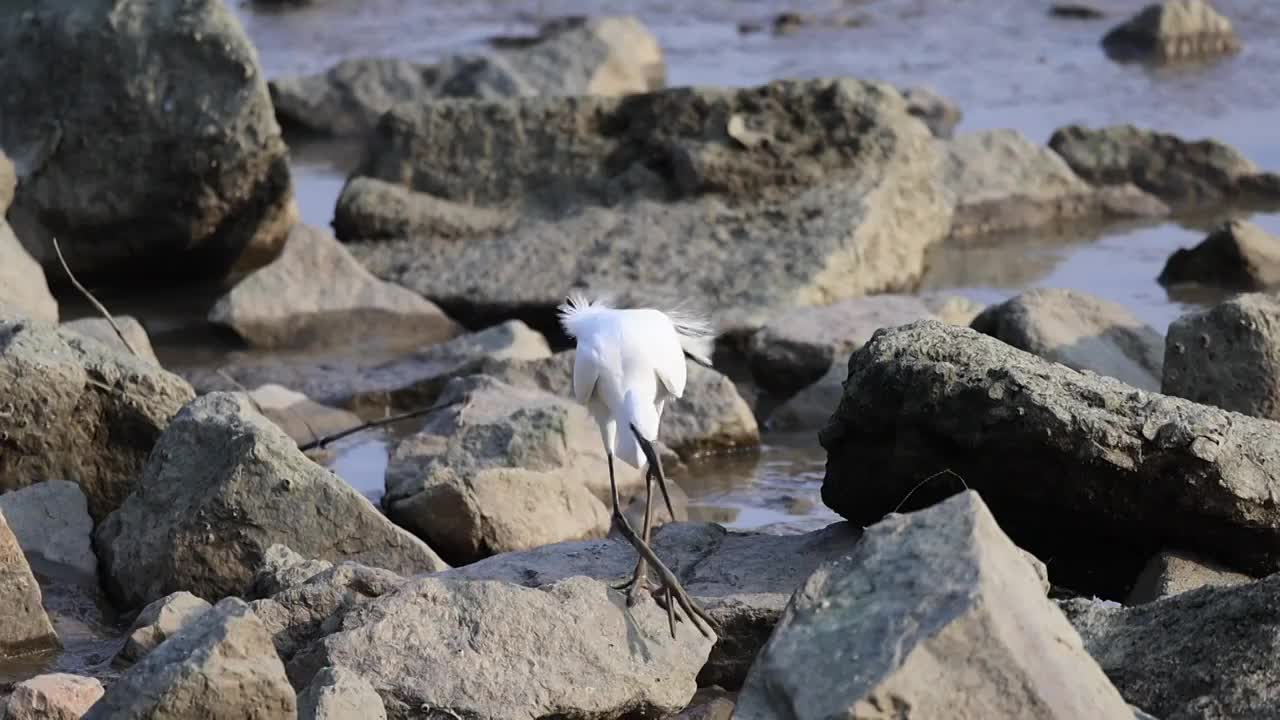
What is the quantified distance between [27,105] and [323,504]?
4583 mm

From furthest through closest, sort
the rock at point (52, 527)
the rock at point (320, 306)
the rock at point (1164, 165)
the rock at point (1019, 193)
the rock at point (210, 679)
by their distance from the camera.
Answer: the rock at point (1164, 165) → the rock at point (1019, 193) → the rock at point (320, 306) → the rock at point (52, 527) → the rock at point (210, 679)

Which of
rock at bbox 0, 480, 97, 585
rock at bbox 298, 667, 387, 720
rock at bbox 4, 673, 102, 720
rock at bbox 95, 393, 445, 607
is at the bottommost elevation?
rock at bbox 0, 480, 97, 585

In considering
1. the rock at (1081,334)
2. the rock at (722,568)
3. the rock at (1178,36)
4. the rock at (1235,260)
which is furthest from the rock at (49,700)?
the rock at (1178,36)

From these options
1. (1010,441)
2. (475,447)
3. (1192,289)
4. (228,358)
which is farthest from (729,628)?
(1192,289)

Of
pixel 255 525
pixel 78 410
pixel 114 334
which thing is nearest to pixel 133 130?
Answer: pixel 114 334

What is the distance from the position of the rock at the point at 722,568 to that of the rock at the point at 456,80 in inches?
335

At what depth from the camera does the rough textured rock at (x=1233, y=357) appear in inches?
235

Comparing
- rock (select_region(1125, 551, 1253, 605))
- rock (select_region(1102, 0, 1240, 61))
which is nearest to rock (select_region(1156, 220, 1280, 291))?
rock (select_region(1125, 551, 1253, 605))

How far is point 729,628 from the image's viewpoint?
4.48 metres

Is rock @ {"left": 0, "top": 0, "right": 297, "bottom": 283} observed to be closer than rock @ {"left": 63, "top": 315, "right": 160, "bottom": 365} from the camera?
No

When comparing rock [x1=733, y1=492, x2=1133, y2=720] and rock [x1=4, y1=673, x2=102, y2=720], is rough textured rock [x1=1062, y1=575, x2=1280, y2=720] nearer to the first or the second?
rock [x1=733, y1=492, x2=1133, y2=720]

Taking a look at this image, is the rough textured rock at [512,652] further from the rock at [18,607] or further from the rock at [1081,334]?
the rock at [1081,334]

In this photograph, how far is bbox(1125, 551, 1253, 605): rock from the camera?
450 centimetres

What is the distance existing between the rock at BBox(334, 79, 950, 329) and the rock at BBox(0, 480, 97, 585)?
3490mm
